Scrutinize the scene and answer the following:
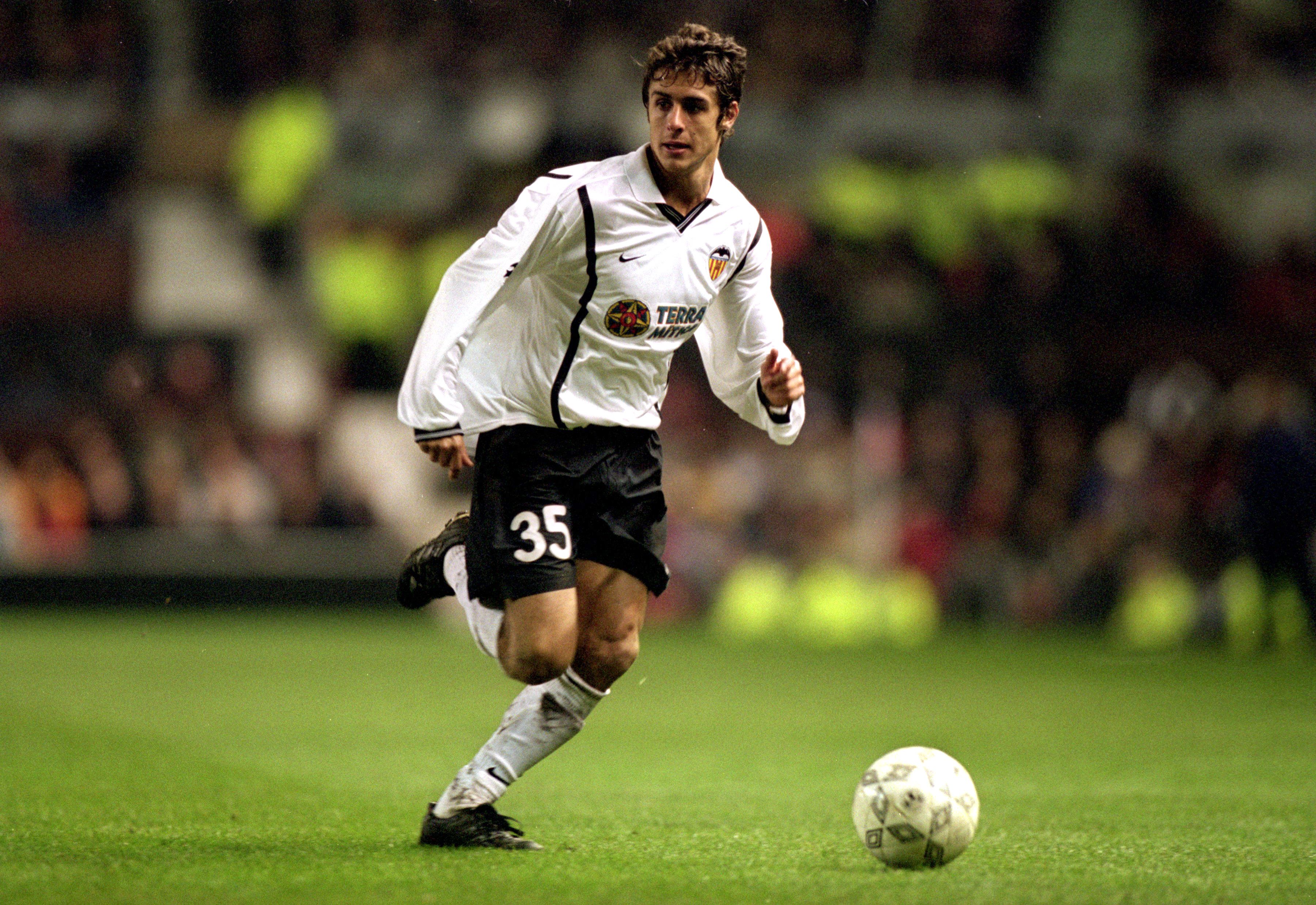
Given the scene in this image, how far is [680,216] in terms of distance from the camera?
16.0 feet

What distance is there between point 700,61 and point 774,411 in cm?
109

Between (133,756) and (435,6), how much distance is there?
1032cm

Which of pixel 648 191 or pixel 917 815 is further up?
pixel 648 191

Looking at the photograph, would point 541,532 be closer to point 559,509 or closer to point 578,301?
point 559,509

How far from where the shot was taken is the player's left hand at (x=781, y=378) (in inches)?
196

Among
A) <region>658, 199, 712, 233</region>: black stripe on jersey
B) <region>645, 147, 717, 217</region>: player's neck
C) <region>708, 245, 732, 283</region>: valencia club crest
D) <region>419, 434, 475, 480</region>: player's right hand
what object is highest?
<region>645, 147, 717, 217</region>: player's neck

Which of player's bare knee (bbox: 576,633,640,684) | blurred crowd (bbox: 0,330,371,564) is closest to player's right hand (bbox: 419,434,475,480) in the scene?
player's bare knee (bbox: 576,633,640,684)

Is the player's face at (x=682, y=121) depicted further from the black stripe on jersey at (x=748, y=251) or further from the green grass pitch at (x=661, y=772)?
the green grass pitch at (x=661, y=772)

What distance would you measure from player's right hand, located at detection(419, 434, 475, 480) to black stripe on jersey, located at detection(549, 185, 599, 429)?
1.00ft

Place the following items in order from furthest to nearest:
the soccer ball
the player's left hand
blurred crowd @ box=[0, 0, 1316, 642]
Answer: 1. blurred crowd @ box=[0, 0, 1316, 642]
2. the player's left hand
3. the soccer ball

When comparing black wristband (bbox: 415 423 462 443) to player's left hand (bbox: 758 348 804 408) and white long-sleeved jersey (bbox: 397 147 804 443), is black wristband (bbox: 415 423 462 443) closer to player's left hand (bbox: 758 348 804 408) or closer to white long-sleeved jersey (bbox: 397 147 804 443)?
white long-sleeved jersey (bbox: 397 147 804 443)

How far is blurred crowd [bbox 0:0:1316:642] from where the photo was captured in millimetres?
→ 15148

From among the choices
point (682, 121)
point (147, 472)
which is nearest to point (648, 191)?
point (682, 121)

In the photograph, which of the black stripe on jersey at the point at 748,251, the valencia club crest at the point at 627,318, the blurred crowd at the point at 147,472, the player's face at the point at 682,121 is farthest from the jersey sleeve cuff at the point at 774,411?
the blurred crowd at the point at 147,472
